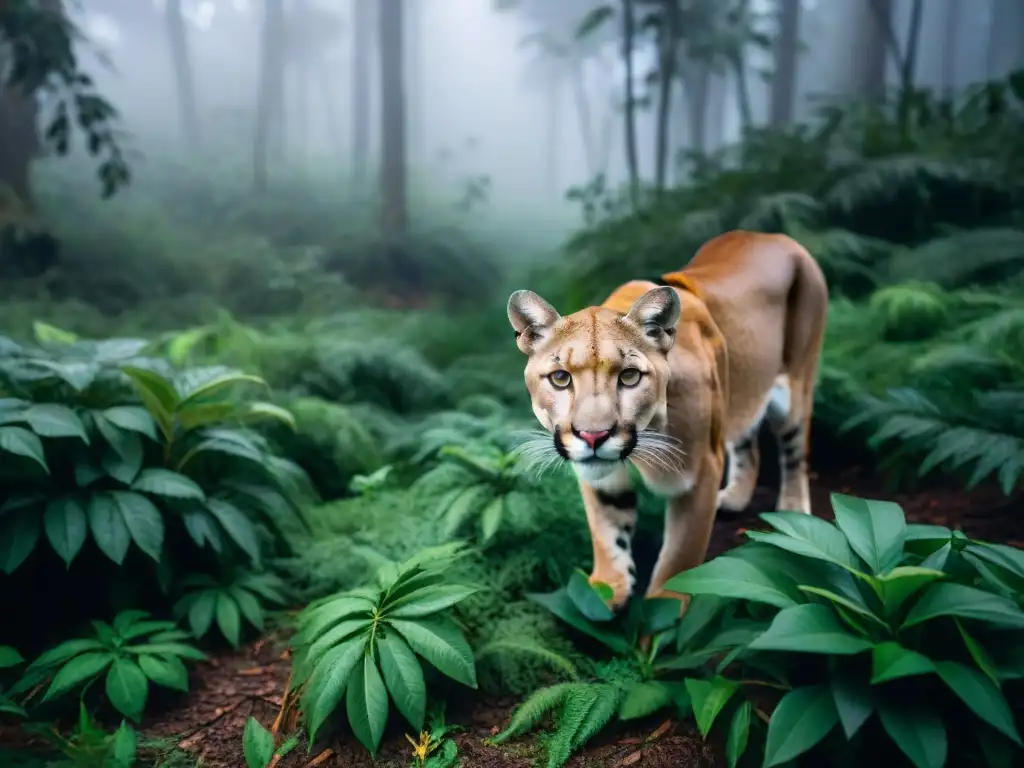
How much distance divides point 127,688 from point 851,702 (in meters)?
2.09

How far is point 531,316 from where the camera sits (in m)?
1.99

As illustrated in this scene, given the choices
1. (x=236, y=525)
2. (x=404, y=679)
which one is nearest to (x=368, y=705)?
(x=404, y=679)

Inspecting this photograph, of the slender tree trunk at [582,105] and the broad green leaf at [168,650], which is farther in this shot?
the slender tree trunk at [582,105]

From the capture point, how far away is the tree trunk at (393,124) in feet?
27.3

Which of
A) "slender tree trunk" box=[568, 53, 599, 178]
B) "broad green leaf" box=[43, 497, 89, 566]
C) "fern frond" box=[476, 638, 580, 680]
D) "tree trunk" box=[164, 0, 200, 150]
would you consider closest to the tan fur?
"fern frond" box=[476, 638, 580, 680]

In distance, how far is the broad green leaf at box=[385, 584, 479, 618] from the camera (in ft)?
7.20

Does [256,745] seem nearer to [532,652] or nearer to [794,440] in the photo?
[532,652]

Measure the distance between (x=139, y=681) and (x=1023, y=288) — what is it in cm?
477

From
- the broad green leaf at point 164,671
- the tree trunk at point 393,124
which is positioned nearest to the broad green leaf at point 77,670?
the broad green leaf at point 164,671

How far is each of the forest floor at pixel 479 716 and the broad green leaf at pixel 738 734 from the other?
0.14 m

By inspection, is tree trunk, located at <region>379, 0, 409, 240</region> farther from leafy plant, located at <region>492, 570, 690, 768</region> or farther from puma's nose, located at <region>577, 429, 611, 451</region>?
puma's nose, located at <region>577, 429, 611, 451</region>

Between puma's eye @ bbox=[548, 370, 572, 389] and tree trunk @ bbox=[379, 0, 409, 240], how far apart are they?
21.9 feet

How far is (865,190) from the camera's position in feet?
16.6

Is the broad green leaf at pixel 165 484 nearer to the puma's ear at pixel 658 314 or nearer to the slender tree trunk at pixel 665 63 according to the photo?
the puma's ear at pixel 658 314
